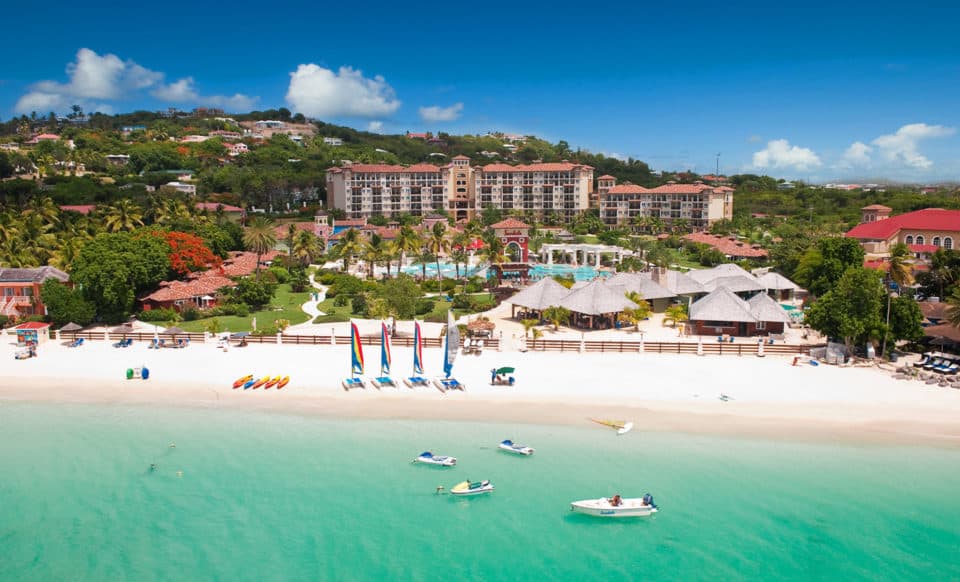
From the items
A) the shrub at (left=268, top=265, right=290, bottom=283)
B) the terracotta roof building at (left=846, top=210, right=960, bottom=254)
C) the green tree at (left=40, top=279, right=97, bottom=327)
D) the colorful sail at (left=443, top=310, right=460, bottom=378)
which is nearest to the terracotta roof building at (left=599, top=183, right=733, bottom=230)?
the terracotta roof building at (left=846, top=210, right=960, bottom=254)

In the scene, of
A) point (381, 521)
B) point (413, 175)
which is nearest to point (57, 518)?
point (381, 521)

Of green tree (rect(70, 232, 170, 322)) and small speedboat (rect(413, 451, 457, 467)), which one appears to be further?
green tree (rect(70, 232, 170, 322))

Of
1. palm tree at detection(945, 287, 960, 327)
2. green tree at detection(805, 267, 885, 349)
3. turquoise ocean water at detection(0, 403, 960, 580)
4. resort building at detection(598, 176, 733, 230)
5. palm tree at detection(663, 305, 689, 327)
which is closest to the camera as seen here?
turquoise ocean water at detection(0, 403, 960, 580)

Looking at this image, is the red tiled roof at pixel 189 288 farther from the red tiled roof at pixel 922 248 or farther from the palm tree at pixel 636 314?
the red tiled roof at pixel 922 248

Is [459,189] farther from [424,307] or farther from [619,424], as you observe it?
[619,424]

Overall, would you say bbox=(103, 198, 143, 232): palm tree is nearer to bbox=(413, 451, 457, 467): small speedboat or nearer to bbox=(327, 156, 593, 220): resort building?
bbox=(413, 451, 457, 467): small speedboat

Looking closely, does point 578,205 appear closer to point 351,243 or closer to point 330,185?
point 330,185

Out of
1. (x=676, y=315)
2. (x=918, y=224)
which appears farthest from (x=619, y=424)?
(x=918, y=224)
